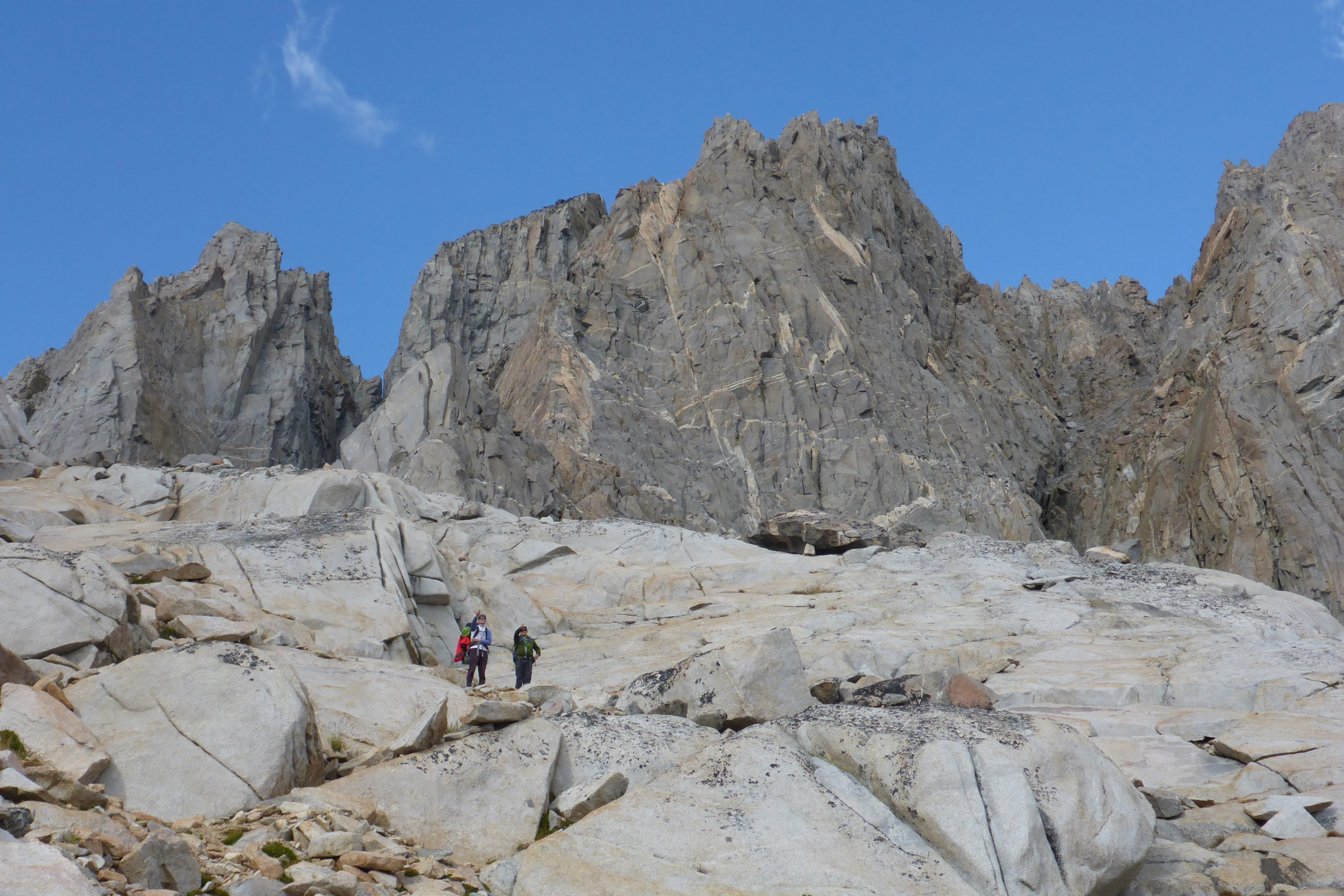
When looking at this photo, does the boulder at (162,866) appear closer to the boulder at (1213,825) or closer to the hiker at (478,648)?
the boulder at (1213,825)

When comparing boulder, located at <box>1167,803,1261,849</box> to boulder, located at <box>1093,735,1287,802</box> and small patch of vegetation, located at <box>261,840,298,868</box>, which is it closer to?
boulder, located at <box>1093,735,1287,802</box>

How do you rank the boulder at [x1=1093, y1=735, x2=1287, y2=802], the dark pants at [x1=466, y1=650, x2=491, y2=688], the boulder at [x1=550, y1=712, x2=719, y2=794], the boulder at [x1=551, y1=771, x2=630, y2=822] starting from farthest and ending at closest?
the dark pants at [x1=466, y1=650, x2=491, y2=688] < the boulder at [x1=1093, y1=735, x2=1287, y2=802] < the boulder at [x1=550, y1=712, x2=719, y2=794] < the boulder at [x1=551, y1=771, x2=630, y2=822]

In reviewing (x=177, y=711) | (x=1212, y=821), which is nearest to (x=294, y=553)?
(x=177, y=711)

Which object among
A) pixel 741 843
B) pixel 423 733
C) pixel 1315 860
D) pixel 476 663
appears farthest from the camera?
pixel 476 663

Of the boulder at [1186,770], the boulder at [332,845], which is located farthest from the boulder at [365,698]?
the boulder at [1186,770]

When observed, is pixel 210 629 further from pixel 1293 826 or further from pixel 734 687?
pixel 1293 826

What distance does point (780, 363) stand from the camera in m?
79.1

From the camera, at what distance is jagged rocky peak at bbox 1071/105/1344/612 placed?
232 ft

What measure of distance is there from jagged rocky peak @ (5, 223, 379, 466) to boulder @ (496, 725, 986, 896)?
5785 cm

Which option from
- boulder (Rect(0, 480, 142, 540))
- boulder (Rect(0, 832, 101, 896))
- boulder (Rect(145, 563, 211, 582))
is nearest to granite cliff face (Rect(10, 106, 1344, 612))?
boulder (Rect(0, 480, 142, 540))

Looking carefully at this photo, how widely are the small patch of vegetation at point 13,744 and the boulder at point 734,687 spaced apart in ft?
24.3

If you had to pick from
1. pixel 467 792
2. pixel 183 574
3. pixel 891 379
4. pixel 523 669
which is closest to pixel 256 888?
pixel 467 792

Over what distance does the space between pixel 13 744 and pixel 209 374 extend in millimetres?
83105

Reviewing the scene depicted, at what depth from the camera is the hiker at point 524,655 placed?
2098cm
